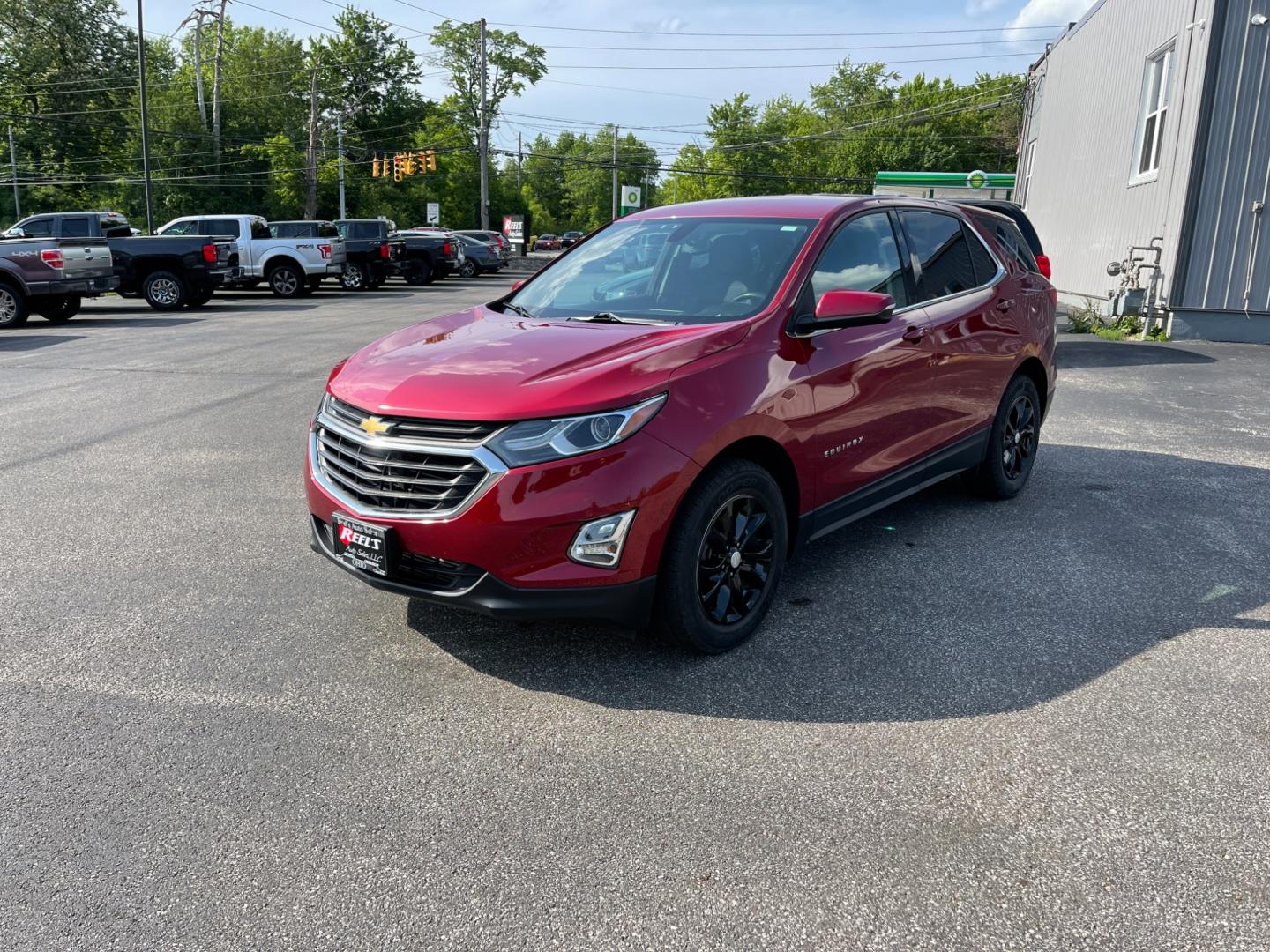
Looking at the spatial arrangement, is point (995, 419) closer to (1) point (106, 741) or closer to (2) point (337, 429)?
(2) point (337, 429)

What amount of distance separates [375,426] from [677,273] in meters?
1.70

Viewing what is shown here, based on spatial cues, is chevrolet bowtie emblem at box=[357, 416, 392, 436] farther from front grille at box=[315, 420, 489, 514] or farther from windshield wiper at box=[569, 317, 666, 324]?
windshield wiper at box=[569, 317, 666, 324]

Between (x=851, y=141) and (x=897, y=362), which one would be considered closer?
(x=897, y=362)

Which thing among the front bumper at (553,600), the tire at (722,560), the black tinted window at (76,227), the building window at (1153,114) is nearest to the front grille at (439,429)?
the front bumper at (553,600)

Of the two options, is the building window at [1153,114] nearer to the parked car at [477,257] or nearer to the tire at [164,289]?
the tire at [164,289]

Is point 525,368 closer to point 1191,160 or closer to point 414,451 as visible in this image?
point 414,451

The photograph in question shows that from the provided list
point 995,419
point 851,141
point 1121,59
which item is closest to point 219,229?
point 1121,59

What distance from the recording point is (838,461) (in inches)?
169

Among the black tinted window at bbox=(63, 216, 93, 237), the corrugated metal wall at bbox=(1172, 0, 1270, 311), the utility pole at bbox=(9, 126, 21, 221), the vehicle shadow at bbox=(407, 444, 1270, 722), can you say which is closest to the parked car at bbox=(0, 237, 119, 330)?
the black tinted window at bbox=(63, 216, 93, 237)

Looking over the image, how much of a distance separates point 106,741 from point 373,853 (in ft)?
3.90

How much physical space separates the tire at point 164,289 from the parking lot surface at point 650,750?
15.7 meters

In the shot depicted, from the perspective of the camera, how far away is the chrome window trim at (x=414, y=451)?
3256 millimetres

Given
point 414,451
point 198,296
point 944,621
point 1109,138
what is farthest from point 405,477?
point 198,296

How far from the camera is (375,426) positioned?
138 inches
